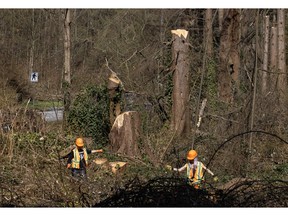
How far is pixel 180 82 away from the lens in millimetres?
14023

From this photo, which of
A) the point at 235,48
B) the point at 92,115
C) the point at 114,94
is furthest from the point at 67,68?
the point at 235,48

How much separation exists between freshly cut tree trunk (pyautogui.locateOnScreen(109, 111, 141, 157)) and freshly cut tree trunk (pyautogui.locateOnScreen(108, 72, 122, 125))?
147 centimetres

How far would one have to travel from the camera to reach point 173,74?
14094mm

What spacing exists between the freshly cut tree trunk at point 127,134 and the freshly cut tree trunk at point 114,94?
1468 mm

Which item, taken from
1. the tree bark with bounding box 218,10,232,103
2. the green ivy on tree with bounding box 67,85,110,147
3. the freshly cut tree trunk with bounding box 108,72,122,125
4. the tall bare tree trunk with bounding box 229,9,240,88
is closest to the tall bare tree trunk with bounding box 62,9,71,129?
the green ivy on tree with bounding box 67,85,110,147

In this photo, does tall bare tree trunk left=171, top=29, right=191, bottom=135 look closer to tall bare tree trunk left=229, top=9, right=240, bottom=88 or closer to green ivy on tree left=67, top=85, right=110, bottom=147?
green ivy on tree left=67, top=85, right=110, bottom=147

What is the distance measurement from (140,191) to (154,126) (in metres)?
10.6

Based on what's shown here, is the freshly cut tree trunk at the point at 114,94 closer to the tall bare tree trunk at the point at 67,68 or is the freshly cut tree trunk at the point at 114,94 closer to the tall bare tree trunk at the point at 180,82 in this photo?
the tall bare tree trunk at the point at 180,82

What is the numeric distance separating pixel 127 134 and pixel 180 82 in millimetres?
2374

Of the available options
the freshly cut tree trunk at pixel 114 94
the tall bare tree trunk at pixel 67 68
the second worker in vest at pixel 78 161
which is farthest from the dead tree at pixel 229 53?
the second worker in vest at pixel 78 161

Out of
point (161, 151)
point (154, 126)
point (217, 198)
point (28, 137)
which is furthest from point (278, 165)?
point (217, 198)

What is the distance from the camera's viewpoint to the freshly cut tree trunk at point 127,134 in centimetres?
1260

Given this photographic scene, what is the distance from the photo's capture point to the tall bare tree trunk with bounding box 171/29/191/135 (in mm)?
13836

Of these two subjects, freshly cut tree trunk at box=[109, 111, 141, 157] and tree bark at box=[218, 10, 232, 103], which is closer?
freshly cut tree trunk at box=[109, 111, 141, 157]
